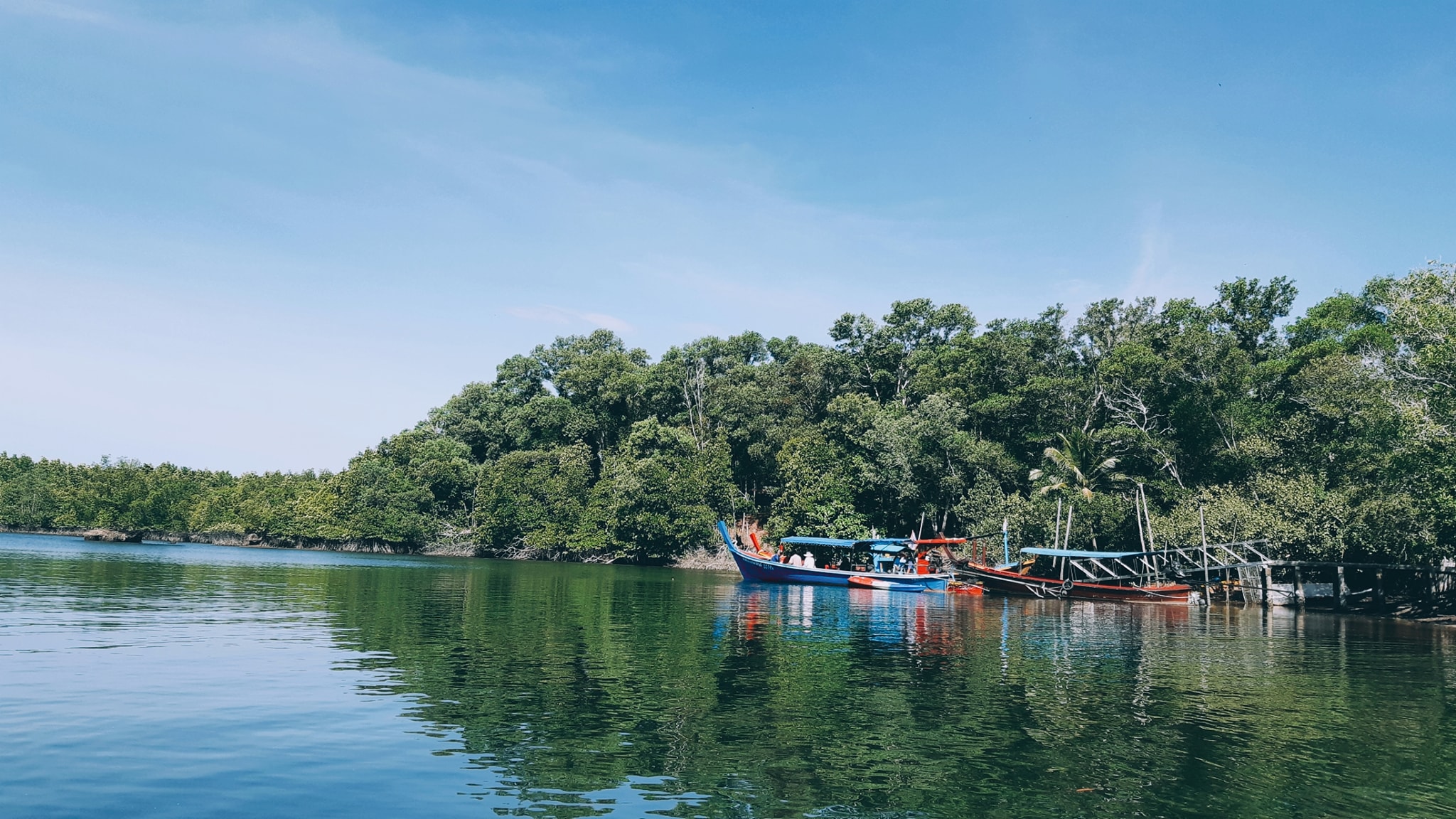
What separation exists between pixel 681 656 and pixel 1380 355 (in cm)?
4432

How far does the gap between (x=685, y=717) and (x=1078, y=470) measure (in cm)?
5595

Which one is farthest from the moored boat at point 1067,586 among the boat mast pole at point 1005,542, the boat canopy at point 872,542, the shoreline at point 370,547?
the shoreline at point 370,547

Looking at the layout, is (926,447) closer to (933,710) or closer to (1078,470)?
(1078,470)

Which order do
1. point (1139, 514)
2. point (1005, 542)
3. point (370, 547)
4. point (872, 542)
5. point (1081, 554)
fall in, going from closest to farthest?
point (1081, 554) < point (1139, 514) < point (1005, 542) < point (872, 542) < point (370, 547)

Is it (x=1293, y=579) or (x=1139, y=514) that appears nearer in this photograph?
(x=1293, y=579)

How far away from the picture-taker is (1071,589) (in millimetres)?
59188

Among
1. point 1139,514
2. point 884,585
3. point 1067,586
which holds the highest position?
point 1139,514

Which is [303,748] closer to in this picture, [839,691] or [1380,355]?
[839,691]

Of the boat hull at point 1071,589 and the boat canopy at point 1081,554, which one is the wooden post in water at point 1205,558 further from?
the boat canopy at point 1081,554

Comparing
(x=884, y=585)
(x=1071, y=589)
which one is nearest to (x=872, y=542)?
(x=884, y=585)

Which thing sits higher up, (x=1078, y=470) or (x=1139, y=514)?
(x=1078, y=470)

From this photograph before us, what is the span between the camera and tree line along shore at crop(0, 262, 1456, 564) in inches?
2104

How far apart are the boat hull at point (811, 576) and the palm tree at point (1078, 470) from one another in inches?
438

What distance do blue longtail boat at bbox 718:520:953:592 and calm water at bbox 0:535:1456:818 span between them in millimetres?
27696
